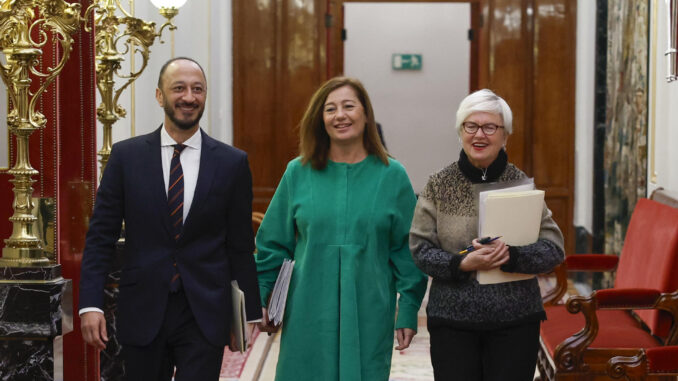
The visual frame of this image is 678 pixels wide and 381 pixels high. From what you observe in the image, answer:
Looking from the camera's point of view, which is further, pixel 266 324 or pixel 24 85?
pixel 24 85

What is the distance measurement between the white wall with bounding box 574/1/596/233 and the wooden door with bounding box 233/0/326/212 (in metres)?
2.66

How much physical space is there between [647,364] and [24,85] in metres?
2.68

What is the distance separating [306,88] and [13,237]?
21.0 ft

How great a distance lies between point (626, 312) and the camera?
5273mm

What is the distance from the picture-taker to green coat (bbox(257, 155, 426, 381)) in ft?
11.6

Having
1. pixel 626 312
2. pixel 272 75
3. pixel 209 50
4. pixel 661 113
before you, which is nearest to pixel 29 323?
pixel 626 312

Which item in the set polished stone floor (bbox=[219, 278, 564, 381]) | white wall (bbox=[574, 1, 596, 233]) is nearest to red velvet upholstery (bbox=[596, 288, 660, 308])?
polished stone floor (bbox=[219, 278, 564, 381])

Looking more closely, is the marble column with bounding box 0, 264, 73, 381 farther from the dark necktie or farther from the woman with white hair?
the woman with white hair

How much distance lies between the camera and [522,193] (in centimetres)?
324

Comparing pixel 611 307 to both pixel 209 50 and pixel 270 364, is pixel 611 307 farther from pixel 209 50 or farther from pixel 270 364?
pixel 209 50

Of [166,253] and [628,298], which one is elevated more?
[166,253]

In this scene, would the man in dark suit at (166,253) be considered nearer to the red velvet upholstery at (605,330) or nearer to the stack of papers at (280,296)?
the stack of papers at (280,296)

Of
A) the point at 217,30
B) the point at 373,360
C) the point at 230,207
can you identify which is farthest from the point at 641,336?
the point at 217,30

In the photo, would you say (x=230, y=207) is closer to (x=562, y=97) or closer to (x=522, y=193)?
(x=522, y=193)
